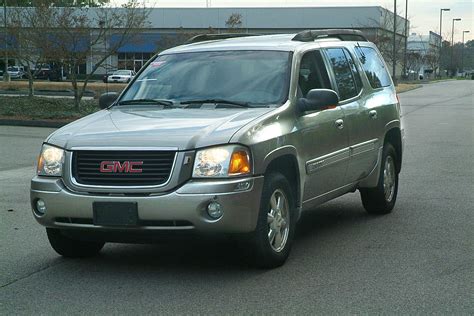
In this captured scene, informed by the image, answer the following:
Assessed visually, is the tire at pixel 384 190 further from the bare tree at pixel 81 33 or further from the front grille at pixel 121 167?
the bare tree at pixel 81 33

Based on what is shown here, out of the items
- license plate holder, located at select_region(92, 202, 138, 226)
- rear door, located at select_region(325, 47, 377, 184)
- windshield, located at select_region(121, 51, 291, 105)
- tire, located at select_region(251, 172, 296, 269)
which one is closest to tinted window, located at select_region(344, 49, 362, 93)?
rear door, located at select_region(325, 47, 377, 184)

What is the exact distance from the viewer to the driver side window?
6.70 metres

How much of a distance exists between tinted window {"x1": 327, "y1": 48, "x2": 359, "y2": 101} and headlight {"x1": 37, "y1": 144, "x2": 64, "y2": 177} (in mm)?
2945

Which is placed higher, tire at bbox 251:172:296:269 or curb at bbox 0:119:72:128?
tire at bbox 251:172:296:269

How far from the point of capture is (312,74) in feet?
22.7

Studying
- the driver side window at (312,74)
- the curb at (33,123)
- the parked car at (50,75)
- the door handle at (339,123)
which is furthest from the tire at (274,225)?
the parked car at (50,75)

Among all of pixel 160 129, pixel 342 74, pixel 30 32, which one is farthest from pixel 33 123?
pixel 160 129

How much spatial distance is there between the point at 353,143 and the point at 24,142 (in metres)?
11.5

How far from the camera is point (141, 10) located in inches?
1068

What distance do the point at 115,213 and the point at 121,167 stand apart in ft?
1.11

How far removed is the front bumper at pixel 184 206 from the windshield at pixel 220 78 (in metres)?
1.12

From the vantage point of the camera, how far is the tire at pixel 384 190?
8.17m

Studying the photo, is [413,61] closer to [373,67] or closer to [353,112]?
[373,67]

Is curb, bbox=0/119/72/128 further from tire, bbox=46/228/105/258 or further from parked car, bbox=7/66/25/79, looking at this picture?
parked car, bbox=7/66/25/79
